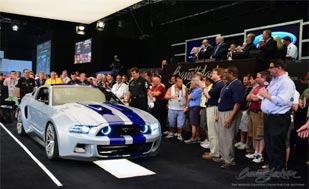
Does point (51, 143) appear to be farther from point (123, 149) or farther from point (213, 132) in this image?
point (213, 132)

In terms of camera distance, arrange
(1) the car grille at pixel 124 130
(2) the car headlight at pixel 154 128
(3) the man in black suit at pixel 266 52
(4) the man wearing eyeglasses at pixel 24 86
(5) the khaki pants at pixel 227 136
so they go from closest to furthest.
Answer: (1) the car grille at pixel 124 130, (5) the khaki pants at pixel 227 136, (2) the car headlight at pixel 154 128, (3) the man in black suit at pixel 266 52, (4) the man wearing eyeglasses at pixel 24 86

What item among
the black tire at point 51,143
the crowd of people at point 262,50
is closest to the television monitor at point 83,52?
→ the crowd of people at point 262,50

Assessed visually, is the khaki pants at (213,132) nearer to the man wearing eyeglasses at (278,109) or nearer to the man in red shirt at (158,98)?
the man wearing eyeglasses at (278,109)

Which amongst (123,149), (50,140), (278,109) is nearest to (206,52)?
(278,109)

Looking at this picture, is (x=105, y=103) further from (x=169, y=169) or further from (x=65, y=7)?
(x=65, y=7)

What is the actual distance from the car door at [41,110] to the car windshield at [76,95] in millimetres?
167

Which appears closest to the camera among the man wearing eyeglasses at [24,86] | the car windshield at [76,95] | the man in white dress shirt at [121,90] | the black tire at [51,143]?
the black tire at [51,143]

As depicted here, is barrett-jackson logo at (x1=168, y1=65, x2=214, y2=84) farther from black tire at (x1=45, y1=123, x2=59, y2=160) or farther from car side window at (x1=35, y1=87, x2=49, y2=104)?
black tire at (x1=45, y1=123, x2=59, y2=160)

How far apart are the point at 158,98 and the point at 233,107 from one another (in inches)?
122

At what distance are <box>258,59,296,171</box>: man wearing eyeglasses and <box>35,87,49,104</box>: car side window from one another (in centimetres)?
356

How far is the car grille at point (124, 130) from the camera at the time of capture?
14.6ft

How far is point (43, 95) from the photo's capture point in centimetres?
582

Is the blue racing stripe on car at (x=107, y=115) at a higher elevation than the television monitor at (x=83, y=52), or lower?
lower

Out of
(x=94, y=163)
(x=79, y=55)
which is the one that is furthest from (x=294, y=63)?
(x=79, y=55)
